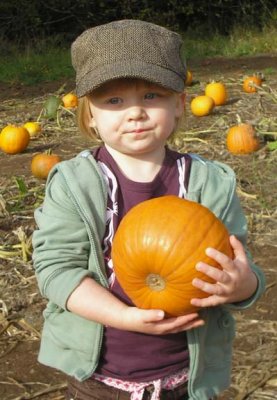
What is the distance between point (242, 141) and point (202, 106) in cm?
185

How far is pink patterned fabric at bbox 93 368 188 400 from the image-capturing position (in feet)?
7.91

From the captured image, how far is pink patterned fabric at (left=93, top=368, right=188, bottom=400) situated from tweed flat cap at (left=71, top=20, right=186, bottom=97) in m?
0.89

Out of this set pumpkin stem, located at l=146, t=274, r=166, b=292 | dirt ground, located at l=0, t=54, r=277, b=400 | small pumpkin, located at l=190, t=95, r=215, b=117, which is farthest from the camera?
small pumpkin, located at l=190, t=95, r=215, b=117

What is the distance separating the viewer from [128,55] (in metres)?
2.31

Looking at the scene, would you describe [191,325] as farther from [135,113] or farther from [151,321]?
[135,113]

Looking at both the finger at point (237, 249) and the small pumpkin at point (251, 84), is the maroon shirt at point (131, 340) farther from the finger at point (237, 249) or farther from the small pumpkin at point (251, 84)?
the small pumpkin at point (251, 84)

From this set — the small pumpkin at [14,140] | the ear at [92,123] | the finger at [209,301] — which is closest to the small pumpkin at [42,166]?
the small pumpkin at [14,140]

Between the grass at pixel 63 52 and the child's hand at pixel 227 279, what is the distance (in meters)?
11.2

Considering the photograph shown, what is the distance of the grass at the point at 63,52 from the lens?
549 inches

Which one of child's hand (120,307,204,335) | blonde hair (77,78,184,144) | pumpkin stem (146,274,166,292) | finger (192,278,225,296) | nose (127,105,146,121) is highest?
nose (127,105,146,121)

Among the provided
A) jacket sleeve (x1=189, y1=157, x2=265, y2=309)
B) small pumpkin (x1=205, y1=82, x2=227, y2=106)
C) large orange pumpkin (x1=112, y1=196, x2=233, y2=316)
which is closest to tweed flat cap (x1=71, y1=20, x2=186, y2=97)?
jacket sleeve (x1=189, y1=157, x2=265, y2=309)

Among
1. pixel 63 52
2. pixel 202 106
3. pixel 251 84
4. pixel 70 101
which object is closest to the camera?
pixel 202 106

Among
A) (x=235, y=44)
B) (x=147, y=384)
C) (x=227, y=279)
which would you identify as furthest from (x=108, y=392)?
(x=235, y=44)

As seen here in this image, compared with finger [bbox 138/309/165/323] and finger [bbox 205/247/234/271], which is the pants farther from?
finger [bbox 205/247/234/271]
